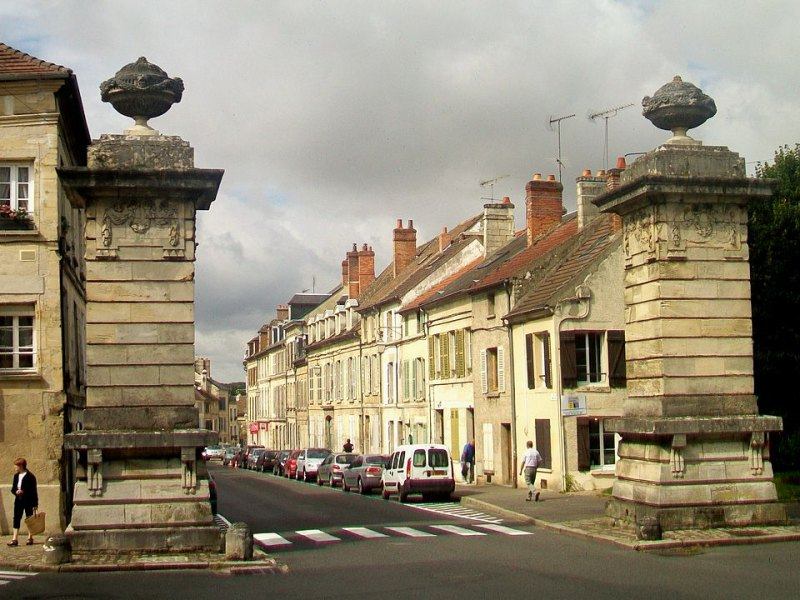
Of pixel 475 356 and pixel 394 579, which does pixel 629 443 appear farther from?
pixel 475 356

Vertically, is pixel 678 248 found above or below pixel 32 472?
above

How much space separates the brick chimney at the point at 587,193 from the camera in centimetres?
3684

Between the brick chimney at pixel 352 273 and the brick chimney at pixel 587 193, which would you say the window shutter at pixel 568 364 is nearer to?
the brick chimney at pixel 587 193

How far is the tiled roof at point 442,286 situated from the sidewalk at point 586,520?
10508mm

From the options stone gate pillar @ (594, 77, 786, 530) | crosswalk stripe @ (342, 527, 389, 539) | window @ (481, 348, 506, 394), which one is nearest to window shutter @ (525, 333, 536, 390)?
window @ (481, 348, 506, 394)

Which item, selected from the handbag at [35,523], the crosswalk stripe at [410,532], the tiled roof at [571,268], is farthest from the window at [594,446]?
the handbag at [35,523]

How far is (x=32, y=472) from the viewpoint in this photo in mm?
22516

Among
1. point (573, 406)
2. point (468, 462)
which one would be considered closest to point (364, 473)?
point (468, 462)

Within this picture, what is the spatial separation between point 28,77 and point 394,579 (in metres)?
13.8

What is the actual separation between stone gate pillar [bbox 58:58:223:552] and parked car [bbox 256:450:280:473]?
43.9 m

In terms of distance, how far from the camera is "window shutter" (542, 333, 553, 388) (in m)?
33.2

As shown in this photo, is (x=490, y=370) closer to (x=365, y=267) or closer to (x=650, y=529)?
(x=650, y=529)

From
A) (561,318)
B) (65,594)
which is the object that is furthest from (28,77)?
(561,318)

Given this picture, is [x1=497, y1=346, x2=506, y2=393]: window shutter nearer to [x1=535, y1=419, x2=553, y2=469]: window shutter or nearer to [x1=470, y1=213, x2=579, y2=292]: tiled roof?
[x1=470, y1=213, x2=579, y2=292]: tiled roof
